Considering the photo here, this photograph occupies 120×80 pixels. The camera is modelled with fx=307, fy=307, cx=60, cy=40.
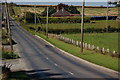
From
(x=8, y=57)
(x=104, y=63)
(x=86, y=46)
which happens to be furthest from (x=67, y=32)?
(x=104, y=63)

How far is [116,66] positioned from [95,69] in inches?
81.4

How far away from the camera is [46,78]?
2420cm

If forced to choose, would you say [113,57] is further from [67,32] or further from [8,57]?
[67,32]

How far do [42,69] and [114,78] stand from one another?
8.46m

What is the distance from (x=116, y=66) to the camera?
28.8m

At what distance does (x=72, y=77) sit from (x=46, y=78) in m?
2.07

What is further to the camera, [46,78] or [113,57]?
[113,57]

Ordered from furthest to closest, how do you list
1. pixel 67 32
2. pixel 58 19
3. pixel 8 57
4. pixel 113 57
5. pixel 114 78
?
1. pixel 58 19
2. pixel 67 32
3. pixel 8 57
4. pixel 113 57
5. pixel 114 78

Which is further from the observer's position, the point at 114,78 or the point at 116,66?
the point at 116,66

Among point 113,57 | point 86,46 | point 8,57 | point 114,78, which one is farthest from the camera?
point 86,46

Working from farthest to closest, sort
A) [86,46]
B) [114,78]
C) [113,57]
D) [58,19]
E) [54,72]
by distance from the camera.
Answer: [58,19] < [86,46] < [113,57] < [54,72] < [114,78]

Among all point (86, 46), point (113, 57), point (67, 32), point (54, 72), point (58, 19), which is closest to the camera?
point (54, 72)

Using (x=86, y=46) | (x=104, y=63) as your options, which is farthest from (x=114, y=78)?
(x=86, y=46)

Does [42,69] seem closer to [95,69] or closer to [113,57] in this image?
[95,69]
